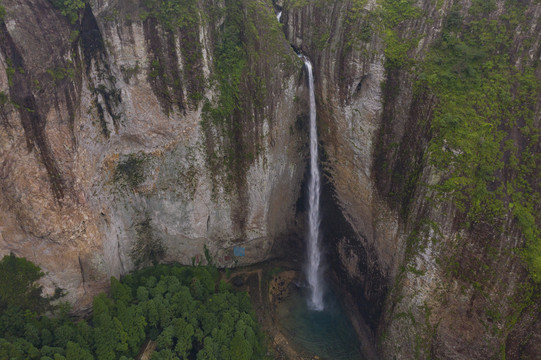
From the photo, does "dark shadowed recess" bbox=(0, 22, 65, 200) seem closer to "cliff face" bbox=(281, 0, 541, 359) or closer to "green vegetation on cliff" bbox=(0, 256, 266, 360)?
"green vegetation on cliff" bbox=(0, 256, 266, 360)

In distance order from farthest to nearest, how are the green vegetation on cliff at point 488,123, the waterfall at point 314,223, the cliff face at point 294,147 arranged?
the waterfall at point 314,223
the cliff face at point 294,147
the green vegetation on cliff at point 488,123

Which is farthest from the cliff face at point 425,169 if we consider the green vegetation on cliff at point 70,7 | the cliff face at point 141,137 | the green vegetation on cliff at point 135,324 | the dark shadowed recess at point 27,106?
the dark shadowed recess at point 27,106

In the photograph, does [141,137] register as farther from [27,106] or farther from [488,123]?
[488,123]

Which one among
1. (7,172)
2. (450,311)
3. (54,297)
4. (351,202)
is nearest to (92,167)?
(7,172)

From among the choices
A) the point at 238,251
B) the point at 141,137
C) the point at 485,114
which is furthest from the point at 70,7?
the point at 485,114

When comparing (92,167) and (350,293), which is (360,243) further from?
(92,167)

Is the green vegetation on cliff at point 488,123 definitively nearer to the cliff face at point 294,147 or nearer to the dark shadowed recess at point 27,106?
the cliff face at point 294,147

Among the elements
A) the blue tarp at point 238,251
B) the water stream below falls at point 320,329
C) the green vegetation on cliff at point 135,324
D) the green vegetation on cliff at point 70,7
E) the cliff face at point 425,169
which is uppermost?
the green vegetation on cliff at point 70,7
